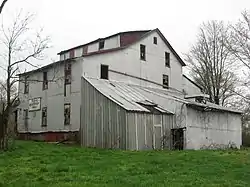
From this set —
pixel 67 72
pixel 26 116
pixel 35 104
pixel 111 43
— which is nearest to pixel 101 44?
pixel 111 43

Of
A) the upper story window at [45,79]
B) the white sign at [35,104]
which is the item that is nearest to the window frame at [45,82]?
the upper story window at [45,79]

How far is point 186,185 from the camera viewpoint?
11.7 metres

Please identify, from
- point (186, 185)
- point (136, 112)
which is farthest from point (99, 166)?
point (136, 112)

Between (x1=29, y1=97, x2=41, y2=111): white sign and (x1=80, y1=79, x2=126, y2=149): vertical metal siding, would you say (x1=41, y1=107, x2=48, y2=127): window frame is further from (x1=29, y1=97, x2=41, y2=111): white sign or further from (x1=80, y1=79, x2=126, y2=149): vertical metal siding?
(x1=80, y1=79, x2=126, y2=149): vertical metal siding

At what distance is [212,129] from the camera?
32.9 m

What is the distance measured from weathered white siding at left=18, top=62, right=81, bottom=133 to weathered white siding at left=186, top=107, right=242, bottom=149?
28.7ft

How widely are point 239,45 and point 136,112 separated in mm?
14430

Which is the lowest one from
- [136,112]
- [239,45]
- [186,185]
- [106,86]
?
[186,185]

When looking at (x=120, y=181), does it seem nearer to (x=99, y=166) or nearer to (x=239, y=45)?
(x=99, y=166)

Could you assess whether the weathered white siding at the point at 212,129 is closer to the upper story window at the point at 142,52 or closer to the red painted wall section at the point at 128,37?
the upper story window at the point at 142,52

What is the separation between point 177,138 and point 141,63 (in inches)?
345

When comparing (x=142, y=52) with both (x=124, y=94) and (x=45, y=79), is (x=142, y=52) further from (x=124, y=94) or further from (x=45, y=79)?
(x=45, y=79)

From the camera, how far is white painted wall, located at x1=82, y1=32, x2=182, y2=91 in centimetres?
3142

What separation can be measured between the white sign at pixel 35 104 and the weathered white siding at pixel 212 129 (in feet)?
45.6
